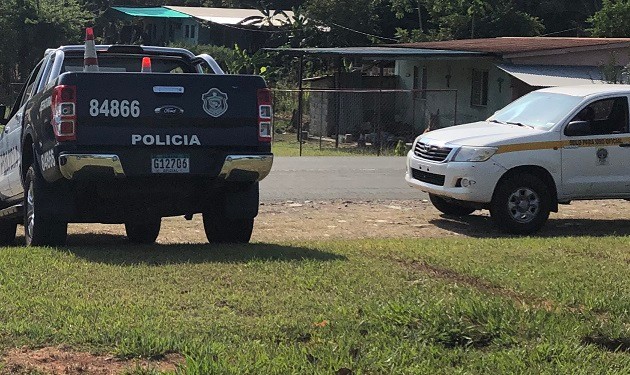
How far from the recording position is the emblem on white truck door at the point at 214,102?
9.34 meters

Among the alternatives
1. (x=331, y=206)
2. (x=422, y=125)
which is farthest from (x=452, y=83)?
(x=331, y=206)

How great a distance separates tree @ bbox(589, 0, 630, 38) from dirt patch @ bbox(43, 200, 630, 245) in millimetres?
26740

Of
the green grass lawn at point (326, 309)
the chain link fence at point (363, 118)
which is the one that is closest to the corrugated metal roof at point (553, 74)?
the chain link fence at point (363, 118)

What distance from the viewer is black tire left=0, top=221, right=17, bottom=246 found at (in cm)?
1184

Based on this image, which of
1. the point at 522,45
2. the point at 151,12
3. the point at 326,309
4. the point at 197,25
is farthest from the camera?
the point at 151,12

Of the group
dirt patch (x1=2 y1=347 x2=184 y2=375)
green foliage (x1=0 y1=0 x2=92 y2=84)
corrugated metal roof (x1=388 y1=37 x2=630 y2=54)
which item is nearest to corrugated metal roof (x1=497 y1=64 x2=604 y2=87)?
corrugated metal roof (x1=388 y1=37 x2=630 y2=54)

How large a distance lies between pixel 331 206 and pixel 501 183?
3180 millimetres

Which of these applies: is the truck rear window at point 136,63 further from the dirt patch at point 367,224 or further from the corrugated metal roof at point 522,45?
the corrugated metal roof at point 522,45

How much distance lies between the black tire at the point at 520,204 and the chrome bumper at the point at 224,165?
4345 millimetres

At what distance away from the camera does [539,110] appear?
1377 centimetres

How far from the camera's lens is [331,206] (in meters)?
15.4

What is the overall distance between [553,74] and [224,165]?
81.3ft

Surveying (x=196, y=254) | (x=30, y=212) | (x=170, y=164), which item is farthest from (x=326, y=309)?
(x=30, y=212)

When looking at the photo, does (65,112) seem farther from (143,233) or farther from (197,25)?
(197,25)
